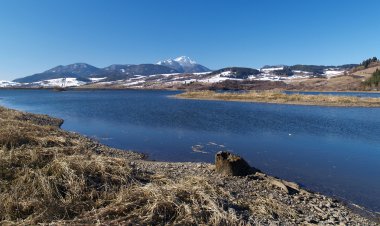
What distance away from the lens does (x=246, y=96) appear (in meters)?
94.8

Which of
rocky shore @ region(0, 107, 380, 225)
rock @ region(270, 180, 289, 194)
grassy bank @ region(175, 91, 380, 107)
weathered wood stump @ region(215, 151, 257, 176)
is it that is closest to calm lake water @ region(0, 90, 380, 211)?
rock @ region(270, 180, 289, 194)

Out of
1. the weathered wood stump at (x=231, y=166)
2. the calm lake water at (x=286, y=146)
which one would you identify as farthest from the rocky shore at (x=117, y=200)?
the calm lake water at (x=286, y=146)

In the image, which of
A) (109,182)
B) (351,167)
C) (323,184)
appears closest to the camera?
(109,182)

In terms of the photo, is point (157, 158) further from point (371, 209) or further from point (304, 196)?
point (371, 209)

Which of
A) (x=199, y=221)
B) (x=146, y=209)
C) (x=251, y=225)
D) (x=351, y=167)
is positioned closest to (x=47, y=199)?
(x=146, y=209)

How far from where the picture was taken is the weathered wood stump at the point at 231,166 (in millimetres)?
14664

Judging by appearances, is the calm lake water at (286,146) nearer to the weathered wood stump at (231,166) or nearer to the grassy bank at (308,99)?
the weathered wood stump at (231,166)

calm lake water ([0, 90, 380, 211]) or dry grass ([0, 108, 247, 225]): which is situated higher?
dry grass ([0, 108, 247, 225])

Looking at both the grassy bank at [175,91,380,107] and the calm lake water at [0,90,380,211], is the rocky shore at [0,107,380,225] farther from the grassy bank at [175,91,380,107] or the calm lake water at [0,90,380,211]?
the grassy bank at [175,91,380,107]

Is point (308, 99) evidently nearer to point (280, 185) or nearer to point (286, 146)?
point (286, 146)

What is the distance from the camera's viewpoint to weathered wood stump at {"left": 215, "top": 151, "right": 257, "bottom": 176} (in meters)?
14.7

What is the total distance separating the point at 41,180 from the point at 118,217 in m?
2.46

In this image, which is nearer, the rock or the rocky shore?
the rocky shore

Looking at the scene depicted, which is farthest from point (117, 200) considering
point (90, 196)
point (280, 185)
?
point (280, 185)
